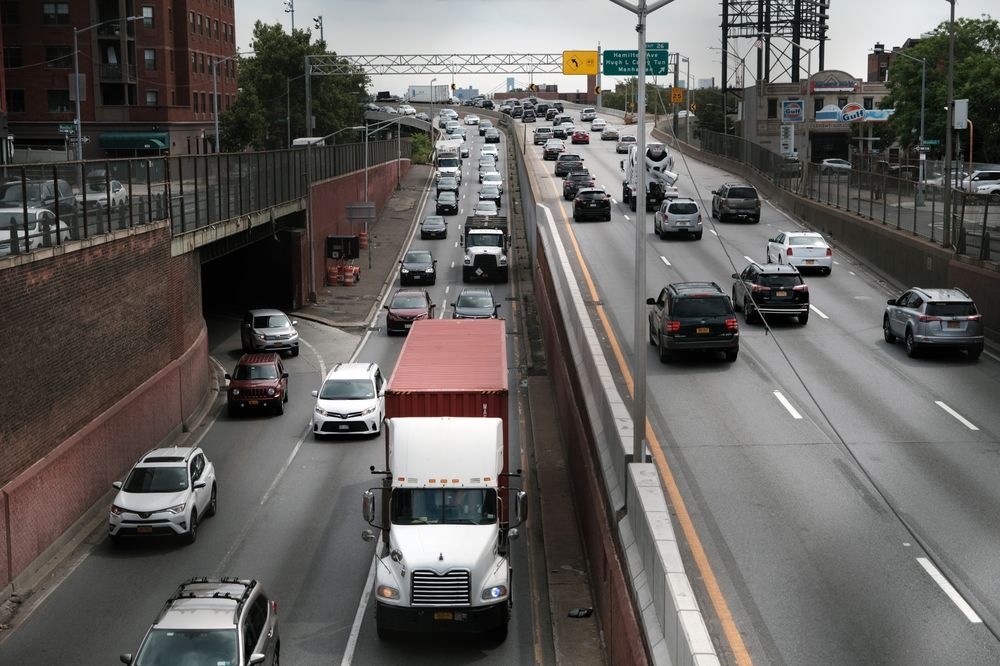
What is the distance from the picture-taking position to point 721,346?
3200cm

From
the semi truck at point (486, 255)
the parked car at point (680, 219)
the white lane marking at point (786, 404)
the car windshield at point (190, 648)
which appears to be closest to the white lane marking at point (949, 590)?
the white lane marking at point (786, 404)

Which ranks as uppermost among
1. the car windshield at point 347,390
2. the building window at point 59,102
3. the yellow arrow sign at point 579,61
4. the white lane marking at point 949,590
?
the yellow arrow sign at point 579,61

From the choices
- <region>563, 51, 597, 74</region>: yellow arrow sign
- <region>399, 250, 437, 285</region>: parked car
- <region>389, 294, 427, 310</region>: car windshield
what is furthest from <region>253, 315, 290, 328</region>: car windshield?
<region>563, 51, 597, 74</region>: yellow arrow sign

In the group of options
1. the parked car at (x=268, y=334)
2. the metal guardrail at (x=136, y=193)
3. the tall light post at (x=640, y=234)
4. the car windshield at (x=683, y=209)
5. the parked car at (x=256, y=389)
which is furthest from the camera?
the car windshield at (x=683, y=209)

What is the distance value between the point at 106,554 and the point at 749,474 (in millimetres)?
12999

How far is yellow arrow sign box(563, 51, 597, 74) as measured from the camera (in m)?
70.6

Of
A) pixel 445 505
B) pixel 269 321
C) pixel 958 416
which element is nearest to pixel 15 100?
pixel 269 321

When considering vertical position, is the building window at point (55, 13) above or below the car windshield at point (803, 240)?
above

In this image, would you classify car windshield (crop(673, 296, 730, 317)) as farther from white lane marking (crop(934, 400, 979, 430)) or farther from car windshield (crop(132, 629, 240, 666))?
car windshield (crop(132, 629, 240, 666))

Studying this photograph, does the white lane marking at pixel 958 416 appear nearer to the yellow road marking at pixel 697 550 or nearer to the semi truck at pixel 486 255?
the yellow road marking at pixel 697 550

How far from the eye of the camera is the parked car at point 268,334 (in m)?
45.8

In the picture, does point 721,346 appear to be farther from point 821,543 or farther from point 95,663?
point 95,663

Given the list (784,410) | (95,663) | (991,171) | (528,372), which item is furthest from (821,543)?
(991,171)

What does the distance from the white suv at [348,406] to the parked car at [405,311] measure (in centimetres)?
1343
